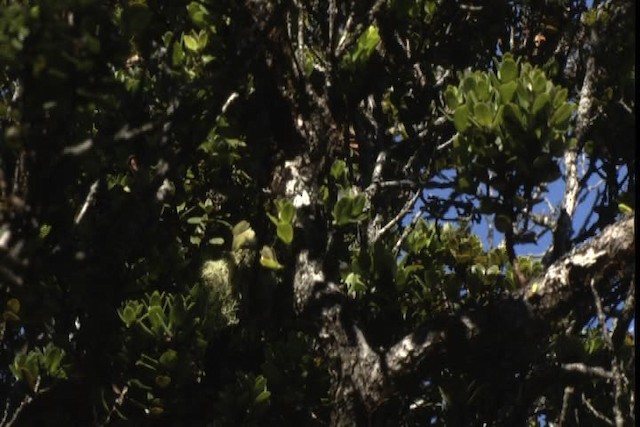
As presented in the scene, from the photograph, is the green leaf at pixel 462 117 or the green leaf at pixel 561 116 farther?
the green leaf at pixel 462 117

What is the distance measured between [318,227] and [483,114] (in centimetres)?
110

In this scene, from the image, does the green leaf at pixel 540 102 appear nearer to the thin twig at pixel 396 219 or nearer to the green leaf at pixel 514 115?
the green leaf at pixel 514 115

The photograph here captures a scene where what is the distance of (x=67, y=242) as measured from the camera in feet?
17.0

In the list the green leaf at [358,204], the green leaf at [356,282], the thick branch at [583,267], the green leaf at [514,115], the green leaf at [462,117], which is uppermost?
the green leaf at [514,115]

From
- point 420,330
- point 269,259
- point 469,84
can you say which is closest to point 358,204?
point 269,259

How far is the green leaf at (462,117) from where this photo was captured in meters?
5.20

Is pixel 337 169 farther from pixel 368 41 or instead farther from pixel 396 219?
pixel 368 41

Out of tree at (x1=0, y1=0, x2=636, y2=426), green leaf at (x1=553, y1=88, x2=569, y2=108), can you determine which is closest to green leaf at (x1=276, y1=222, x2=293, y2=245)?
tree at (x1=0, y1=0, x2=636, y2=426)

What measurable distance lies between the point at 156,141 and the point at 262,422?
1680 mm

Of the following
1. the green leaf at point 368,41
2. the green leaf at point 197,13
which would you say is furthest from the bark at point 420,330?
the green leaf at point 197,13

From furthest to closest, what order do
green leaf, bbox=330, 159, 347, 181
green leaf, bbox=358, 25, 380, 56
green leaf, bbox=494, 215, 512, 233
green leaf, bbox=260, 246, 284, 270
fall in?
green leaf, bbox=330, 159, 347, 181 < green leaf, bbox=358, 25, 380, 56 < green leaf, bbox=260, 246, 284, 270 < green leaf, bbox=494, 215, 512, 233

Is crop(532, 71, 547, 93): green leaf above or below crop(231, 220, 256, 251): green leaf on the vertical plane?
above

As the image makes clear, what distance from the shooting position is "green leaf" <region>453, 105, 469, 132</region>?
520 centimetres

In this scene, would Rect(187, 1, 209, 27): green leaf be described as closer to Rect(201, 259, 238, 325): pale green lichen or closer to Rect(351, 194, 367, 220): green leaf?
Rect(351, 194, 367, 220): green leaf
